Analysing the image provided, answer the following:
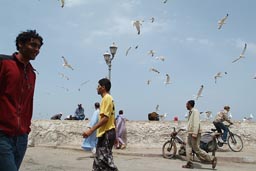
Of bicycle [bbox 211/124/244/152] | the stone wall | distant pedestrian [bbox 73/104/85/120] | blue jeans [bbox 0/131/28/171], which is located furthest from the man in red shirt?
→ distant pedestrian [bbox 73/104/85/120]

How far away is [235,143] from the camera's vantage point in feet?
53.0

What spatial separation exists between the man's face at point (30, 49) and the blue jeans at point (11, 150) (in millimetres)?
757

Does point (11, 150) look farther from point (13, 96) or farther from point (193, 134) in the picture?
point (193, 134)

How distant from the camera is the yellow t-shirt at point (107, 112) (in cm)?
666

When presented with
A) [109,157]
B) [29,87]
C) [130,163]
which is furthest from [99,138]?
[130,163]

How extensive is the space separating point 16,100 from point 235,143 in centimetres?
1367

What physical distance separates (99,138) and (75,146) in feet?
34.1

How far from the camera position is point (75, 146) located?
55.2 feet

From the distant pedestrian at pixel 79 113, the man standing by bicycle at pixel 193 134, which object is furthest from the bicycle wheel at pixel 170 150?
the distant pedestrian at pixel 79 113

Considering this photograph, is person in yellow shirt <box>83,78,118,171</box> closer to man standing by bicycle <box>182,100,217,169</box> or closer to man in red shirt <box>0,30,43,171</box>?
man in red shirt <box>0,30,43,171</box>

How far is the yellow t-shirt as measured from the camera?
6659 mm

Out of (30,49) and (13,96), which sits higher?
(30,49)

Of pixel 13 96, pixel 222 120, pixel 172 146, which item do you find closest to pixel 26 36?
pixel 13 96

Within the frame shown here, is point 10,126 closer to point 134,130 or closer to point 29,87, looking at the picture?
point 29,87
